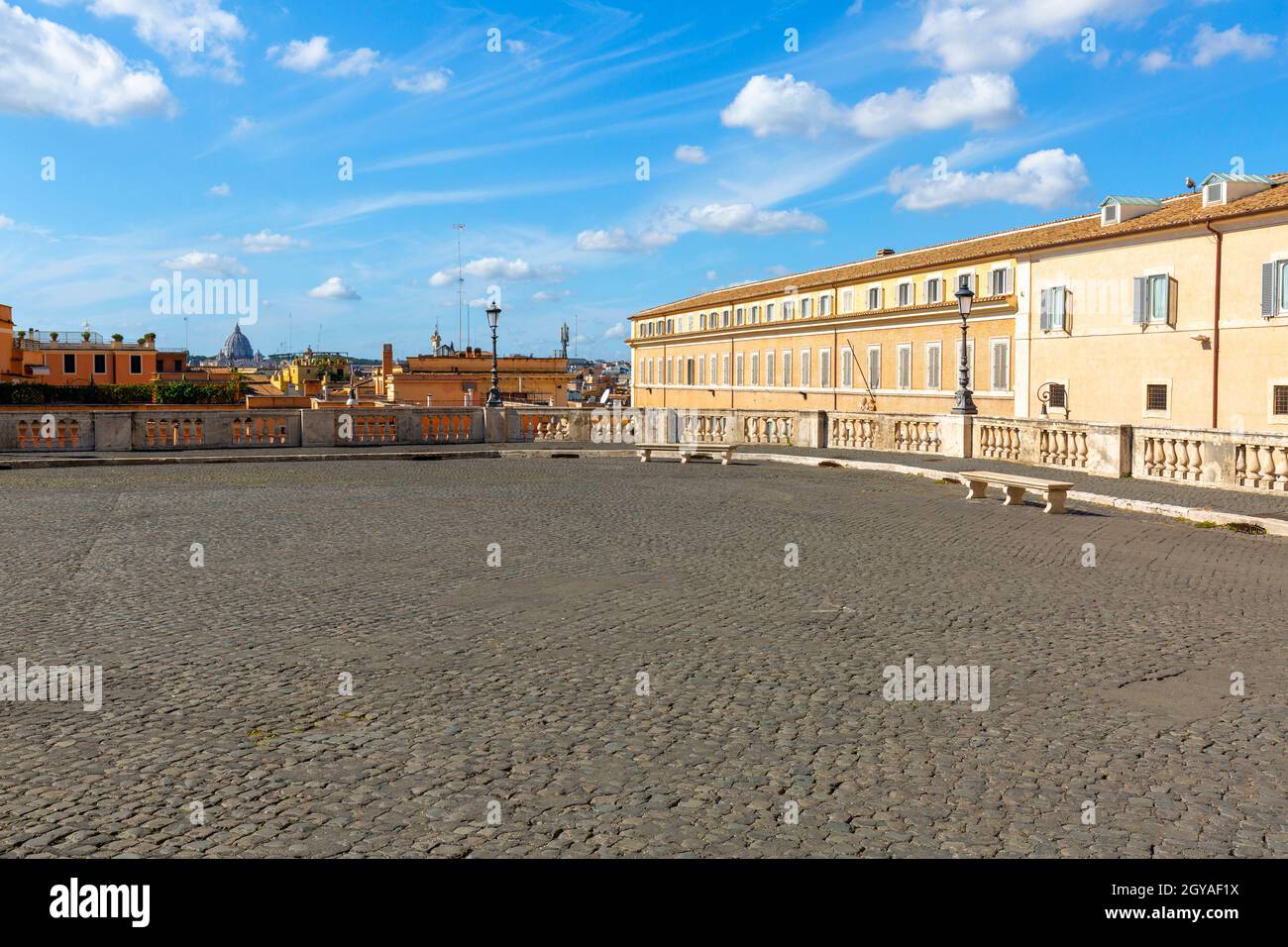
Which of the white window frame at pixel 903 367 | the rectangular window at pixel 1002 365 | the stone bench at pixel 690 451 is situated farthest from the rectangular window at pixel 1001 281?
the stone bench at pixel 690 451

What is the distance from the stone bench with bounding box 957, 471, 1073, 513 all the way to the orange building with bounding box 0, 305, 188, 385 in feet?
251

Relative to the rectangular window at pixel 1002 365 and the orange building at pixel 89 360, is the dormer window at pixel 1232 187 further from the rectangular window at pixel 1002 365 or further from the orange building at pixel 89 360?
the orange building at pixel 89 360

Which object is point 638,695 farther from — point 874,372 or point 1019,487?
point 874,372

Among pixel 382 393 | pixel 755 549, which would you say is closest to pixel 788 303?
pixel 382 393

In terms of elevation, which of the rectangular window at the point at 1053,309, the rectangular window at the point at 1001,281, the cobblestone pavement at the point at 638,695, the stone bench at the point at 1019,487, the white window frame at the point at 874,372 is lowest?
the cobblestone pavement at the point at 638,695

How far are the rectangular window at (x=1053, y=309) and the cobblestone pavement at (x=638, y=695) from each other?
33.5m

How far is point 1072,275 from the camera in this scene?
143 ft

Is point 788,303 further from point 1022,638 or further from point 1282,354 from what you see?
point 1022,638

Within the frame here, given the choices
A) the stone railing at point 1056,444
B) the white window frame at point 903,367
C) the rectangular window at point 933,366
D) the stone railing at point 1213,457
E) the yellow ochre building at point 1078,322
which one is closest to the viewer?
the stone railing at point 1213,457

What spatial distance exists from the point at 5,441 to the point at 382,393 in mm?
74969

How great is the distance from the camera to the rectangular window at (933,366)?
50.5 m

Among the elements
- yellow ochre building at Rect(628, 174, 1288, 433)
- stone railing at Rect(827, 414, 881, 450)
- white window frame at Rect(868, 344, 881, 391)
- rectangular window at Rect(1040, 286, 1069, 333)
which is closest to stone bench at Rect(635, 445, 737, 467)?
stone railing at Rect(827, 414, 881, 450)

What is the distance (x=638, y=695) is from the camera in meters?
5.81

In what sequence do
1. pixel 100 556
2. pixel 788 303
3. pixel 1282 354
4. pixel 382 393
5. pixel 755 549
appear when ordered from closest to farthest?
pixel 100 556, pixel 755 549, pixel 1282 354, pixel 788 303, pixel 382 393
